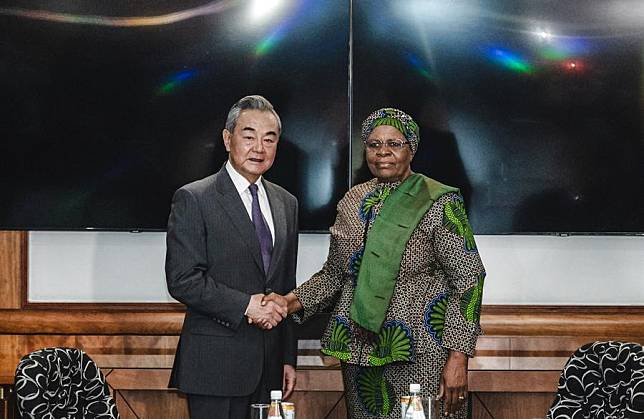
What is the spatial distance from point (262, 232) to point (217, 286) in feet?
0.86

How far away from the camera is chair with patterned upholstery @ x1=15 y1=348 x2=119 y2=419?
118 inches

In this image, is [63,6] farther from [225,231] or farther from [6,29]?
[225,231]

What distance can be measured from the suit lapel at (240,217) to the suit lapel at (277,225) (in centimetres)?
5

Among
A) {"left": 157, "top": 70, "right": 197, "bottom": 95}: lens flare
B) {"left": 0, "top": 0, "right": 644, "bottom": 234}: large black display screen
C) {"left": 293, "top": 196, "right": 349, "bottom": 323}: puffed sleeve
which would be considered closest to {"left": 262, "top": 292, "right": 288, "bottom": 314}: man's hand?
{"left": 293, "top": 196, "right": 349, "bottom": 323}: puffed sleeve

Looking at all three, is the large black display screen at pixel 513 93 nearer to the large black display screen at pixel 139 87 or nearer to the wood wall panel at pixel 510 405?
the large black display screen at pixel 139 87

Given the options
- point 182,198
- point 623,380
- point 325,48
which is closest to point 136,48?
point 325,48

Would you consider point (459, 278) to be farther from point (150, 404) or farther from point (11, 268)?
point (11, 268)

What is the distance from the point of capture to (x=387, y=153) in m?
3.60

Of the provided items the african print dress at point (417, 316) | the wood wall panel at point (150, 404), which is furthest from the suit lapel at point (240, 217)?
the wood wall panel at point (150, 404)

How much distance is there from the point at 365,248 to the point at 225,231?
471 mm

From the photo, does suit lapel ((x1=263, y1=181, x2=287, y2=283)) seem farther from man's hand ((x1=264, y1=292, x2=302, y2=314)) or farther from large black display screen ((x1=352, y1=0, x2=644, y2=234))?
large black display screen ((x1=352, y1=0, x2=644, y2=234))

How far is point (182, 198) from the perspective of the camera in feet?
11.5

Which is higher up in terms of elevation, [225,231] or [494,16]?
[494,16]

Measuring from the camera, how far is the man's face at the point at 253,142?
356 centimetres
